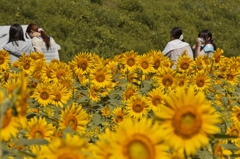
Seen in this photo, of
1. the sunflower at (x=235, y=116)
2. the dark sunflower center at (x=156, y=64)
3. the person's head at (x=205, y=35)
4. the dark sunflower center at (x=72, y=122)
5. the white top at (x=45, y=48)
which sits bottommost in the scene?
the dark sunflower center at (x=72, y=122)

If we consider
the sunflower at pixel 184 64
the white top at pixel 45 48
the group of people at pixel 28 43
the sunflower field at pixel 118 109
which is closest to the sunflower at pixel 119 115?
the sunflower field at pixel 118 109

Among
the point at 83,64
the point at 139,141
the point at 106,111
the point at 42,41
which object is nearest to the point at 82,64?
the point at 83,64

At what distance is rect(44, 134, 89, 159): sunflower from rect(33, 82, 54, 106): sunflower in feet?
5.59

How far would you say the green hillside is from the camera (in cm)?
1025

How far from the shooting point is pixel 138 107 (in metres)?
3.07

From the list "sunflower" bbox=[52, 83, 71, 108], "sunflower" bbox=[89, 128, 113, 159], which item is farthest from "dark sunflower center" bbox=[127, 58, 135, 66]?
"sunflower" bbox=[89, 128, 113, 159]

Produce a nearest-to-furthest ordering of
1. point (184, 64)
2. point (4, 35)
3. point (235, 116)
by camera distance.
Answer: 1. point (235, 116)
2. point (184, 64)
3. point (4, 35)

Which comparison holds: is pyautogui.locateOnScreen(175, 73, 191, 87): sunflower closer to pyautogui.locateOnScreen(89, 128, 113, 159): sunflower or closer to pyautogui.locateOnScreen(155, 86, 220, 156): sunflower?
pyautogui.locateOnScreen(155, 86, 220, 156): sunflower

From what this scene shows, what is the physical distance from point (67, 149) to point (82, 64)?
248cm

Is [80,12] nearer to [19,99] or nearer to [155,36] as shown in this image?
[155,36]

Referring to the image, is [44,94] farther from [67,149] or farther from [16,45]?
[16,45]

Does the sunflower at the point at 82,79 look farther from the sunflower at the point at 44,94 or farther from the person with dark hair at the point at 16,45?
the person with dark hair at the point at 16,45

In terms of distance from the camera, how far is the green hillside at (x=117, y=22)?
10250 mm

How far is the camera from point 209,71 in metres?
4.23
